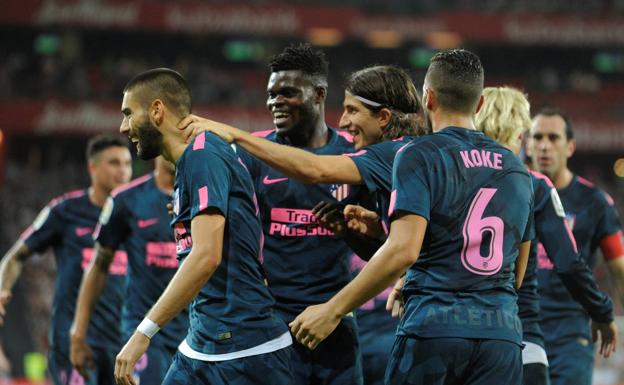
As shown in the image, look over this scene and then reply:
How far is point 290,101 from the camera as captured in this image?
19.6 feet

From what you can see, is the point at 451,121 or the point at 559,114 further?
the point at 559,114

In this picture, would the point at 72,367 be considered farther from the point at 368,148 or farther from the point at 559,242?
the point at 368,148

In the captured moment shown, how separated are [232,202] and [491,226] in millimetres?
1235

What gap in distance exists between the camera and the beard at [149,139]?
5.02 meters

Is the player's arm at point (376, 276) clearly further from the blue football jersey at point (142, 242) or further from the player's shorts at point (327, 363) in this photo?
the blue football jersey at point (142, 242)

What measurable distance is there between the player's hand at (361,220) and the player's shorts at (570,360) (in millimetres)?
2795

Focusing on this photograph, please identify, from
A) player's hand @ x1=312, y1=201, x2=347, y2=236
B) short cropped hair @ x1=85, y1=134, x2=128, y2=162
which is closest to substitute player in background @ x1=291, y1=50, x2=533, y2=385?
player's hand @ x1=312, y1=201, x2=347, y2=236

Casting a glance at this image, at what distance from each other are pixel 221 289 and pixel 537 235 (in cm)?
237

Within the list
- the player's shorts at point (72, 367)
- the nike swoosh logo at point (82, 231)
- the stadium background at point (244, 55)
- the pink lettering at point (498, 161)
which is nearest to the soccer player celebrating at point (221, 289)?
the pink lettering at point (498, 161)

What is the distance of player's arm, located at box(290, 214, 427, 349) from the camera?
4203mm

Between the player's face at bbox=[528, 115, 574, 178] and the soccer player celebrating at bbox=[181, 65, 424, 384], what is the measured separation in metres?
1.84

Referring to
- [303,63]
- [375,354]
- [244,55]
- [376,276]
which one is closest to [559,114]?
[375,354]

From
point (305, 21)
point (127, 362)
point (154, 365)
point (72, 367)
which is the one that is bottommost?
point (72, 367)

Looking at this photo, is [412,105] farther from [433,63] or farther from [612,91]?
[612,91]
